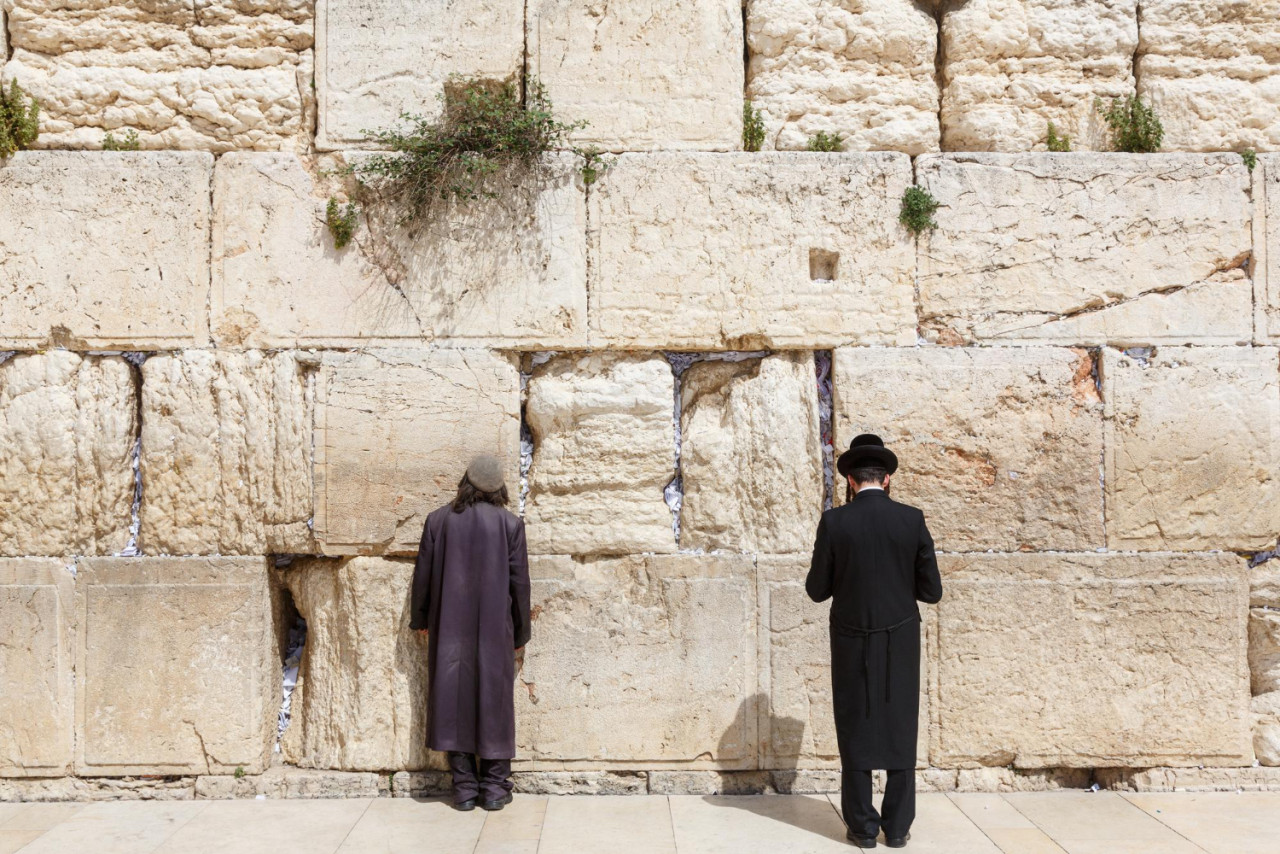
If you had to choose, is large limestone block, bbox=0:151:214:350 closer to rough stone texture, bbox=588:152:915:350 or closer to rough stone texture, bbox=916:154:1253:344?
rough stone texture, bbox=588:152:915:350

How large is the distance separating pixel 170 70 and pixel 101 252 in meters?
0.98

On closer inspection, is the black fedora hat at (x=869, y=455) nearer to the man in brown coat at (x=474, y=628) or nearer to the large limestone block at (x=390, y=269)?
the large limestone block at (x=390, y=269)

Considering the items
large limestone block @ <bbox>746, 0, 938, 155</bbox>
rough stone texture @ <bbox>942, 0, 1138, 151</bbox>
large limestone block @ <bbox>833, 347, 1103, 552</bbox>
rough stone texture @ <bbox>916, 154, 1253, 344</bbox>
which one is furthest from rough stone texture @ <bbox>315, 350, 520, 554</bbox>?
rough stone texture @ <bbox>942, 0, 1138, 151</bbox>

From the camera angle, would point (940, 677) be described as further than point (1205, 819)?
Yes

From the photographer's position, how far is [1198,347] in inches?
181

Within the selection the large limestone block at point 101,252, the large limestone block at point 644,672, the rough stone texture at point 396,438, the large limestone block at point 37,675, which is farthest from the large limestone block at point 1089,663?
the large limestone block at point 37,675

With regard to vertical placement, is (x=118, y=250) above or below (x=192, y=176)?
below

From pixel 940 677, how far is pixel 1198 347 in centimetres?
199

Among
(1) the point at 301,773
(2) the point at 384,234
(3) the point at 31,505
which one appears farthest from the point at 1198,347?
(3) the point at 31,505

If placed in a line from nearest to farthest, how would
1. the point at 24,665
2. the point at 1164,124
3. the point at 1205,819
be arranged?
the point at 1205,819
the point at 24,665
the point at 1164,124

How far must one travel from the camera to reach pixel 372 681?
14.8 ft

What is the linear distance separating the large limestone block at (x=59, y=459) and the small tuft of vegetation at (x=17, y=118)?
3.34 ft

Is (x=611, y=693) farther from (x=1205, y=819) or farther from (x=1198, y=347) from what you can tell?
(x=1198, y=347)

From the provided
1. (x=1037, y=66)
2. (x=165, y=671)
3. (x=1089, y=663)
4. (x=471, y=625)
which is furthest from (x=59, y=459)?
(x=1037, y=66)
